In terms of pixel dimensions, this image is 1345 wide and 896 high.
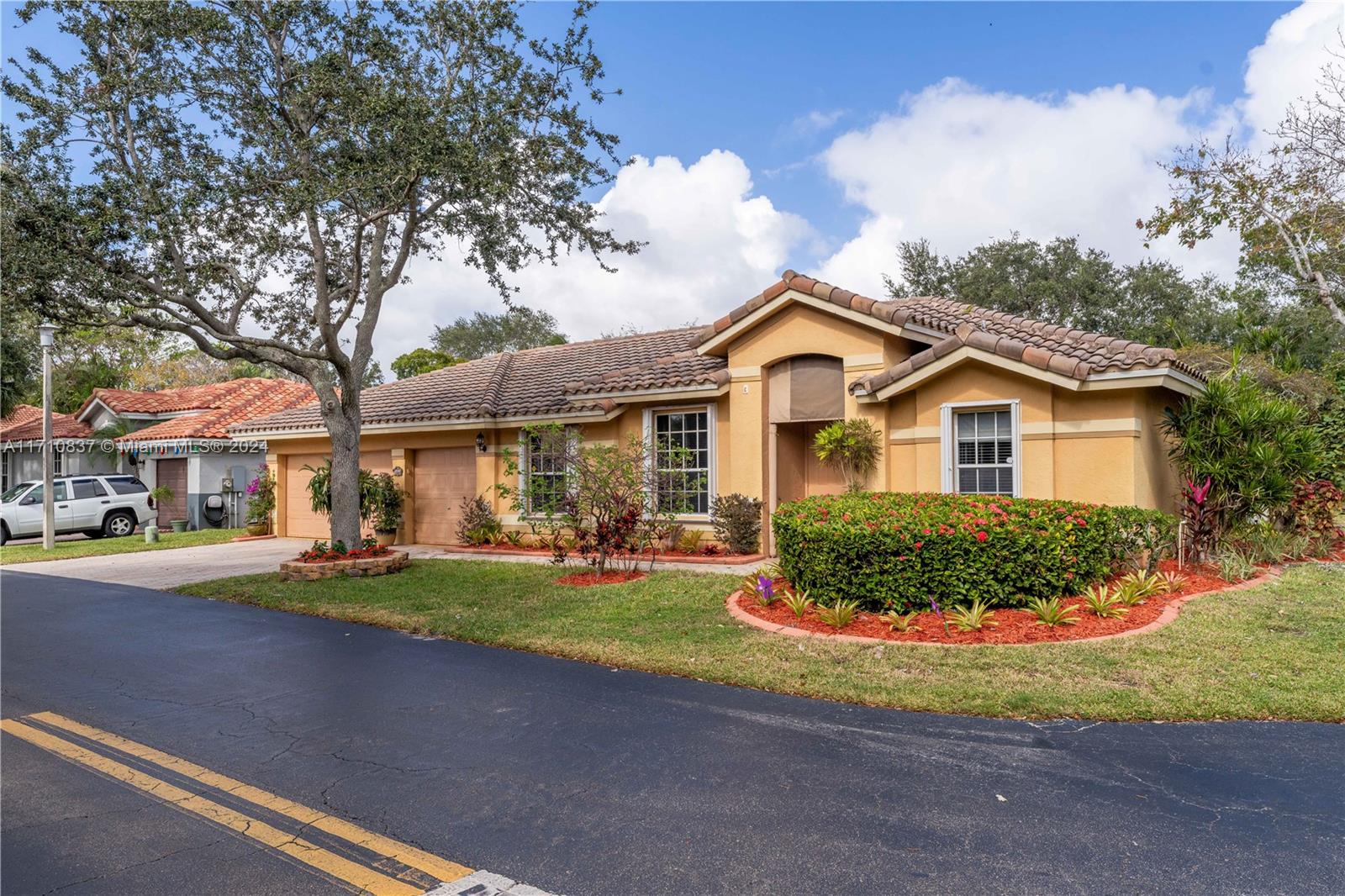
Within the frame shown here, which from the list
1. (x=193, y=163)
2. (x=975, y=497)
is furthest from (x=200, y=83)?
(x=975, y=497)

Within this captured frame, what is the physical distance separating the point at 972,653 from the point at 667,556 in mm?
7380

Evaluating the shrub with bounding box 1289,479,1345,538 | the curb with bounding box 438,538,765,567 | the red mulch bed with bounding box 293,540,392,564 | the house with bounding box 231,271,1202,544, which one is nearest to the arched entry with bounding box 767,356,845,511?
the house with bounding box 231,271,1202,544

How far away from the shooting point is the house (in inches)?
413

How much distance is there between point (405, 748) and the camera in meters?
5.10

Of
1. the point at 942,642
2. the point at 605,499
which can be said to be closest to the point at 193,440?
the point at 605,499

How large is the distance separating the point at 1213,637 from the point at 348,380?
13215 mm

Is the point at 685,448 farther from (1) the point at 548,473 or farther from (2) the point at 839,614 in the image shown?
(2) the point at 839,614

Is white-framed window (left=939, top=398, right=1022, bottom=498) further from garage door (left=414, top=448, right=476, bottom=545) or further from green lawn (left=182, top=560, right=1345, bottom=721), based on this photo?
garage door (left=414, top=448, right=476, bottom=545)

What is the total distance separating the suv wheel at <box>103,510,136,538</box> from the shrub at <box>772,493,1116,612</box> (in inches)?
908

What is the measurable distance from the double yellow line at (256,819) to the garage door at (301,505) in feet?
49.2

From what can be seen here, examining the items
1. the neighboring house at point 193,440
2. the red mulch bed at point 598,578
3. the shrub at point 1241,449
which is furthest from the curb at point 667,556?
the neighboring house at point 193,440

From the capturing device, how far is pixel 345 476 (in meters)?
13.9

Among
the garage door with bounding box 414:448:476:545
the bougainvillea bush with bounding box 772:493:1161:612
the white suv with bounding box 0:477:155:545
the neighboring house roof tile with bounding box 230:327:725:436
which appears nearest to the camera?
the bougainvillea bush with bounding box 772:493:1161:612

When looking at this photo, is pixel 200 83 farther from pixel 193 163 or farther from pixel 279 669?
pixel 279 669
